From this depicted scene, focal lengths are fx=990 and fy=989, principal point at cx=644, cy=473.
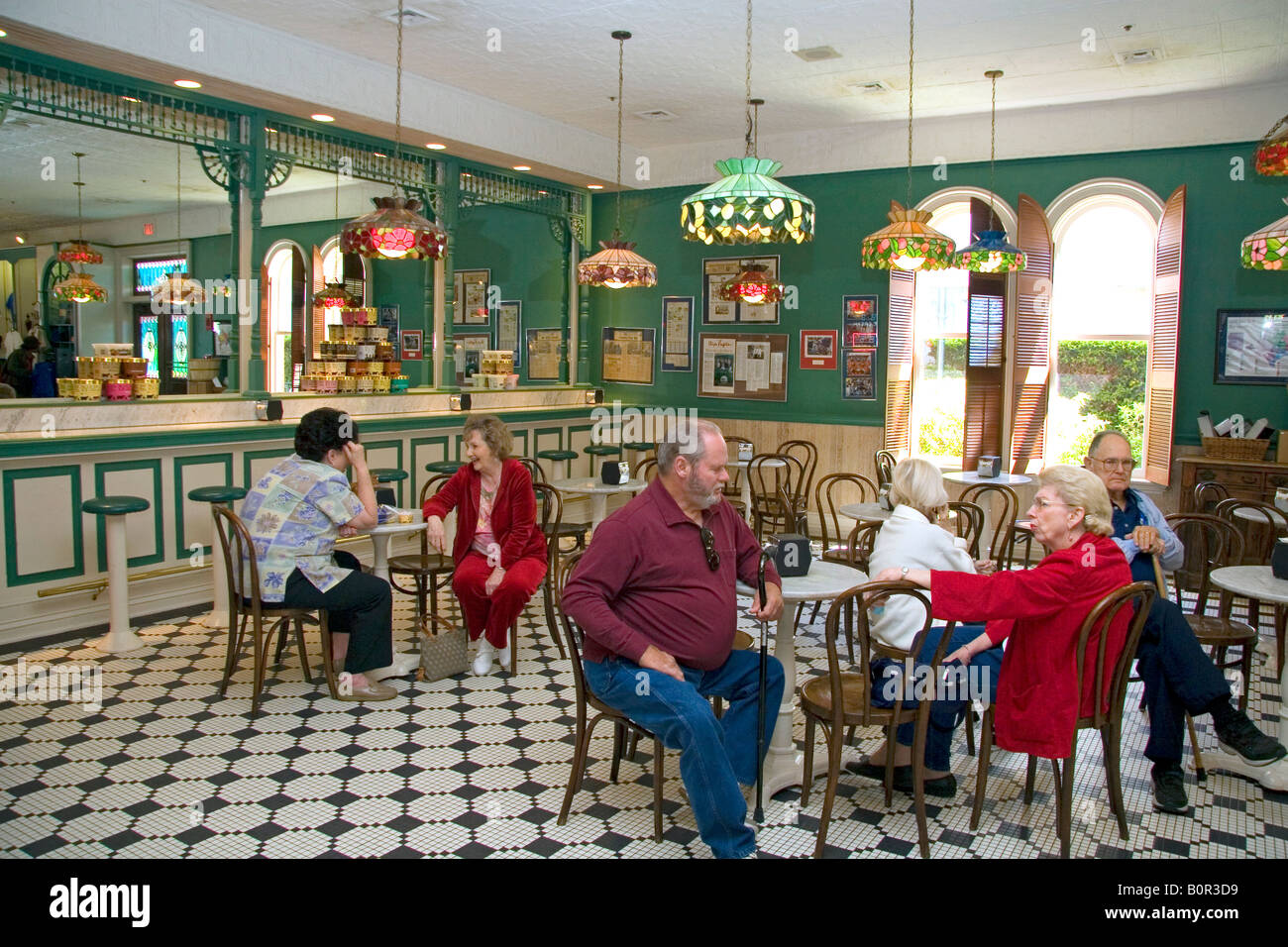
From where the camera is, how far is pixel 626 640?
3012mm

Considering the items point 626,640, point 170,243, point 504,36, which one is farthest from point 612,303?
point 170,243

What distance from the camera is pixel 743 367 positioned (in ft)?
30.9

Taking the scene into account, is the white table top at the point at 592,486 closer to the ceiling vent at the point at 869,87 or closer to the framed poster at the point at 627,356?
the ceiling vent at the point at 869,87

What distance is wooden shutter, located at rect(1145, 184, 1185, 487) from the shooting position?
711cm

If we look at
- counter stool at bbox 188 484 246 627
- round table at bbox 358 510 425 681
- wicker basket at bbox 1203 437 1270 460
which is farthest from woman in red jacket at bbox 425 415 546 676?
wicker basket at bbox 1203 437 1270 460

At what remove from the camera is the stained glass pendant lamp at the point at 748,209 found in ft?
11.0


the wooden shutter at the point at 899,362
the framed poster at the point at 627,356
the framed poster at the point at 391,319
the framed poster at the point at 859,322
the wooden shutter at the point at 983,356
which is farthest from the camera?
the framed poster at the point at 391,319

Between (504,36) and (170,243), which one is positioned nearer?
(504,36)

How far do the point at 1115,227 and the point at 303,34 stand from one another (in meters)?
6.14

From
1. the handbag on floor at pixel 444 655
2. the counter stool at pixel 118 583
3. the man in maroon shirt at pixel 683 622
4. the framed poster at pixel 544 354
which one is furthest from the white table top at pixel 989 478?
the counter stool at pixel 118 583

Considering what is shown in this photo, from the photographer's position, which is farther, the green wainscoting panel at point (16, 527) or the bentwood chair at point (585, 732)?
the green wainscoting panel at point (16, 527)

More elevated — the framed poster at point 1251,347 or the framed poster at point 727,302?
the framed poster at point 727,302

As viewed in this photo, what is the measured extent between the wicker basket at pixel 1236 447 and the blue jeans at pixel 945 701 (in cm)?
429
